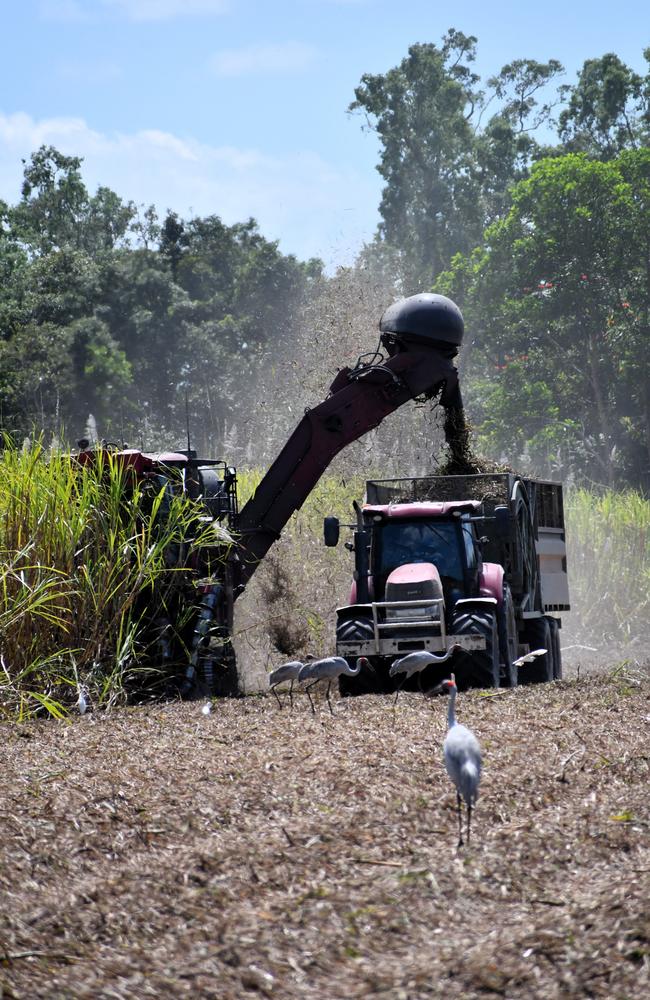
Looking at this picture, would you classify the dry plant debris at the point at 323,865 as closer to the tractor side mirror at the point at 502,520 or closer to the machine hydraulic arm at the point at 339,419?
the tractor side mirror at the point at 502,520

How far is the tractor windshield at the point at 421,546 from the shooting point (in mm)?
12555

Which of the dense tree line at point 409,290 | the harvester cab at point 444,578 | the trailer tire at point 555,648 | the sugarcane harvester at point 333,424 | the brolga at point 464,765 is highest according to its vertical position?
the dense tree line at point 409,290

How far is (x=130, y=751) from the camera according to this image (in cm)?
838

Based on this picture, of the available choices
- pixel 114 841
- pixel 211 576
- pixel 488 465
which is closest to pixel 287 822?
pixel 114 841

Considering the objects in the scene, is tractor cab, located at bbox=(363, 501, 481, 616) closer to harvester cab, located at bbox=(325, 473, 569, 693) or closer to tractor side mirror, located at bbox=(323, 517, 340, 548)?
harvester cab, located at bbox=(325, 473, 569, 693)

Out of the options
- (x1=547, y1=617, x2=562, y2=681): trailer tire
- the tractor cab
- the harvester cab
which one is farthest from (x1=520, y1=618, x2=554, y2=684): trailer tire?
the tractor cab

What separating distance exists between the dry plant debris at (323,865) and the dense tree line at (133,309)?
32160 millimetres

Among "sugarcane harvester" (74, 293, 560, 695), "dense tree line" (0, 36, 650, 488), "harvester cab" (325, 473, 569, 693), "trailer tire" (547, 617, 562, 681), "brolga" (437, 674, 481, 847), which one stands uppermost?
"dense tree line" (0, 36, 650, 488)

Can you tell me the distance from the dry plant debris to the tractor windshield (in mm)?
3445

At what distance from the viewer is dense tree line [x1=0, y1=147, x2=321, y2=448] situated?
142 feet

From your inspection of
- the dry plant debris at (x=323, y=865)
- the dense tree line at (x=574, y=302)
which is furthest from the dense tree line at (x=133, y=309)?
the dry plant debris at (x=323, y=865)

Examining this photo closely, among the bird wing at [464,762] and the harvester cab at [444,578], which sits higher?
the harvester cab at [444,578]

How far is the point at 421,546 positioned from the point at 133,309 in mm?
38940

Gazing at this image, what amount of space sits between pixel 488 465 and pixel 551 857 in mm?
9419
